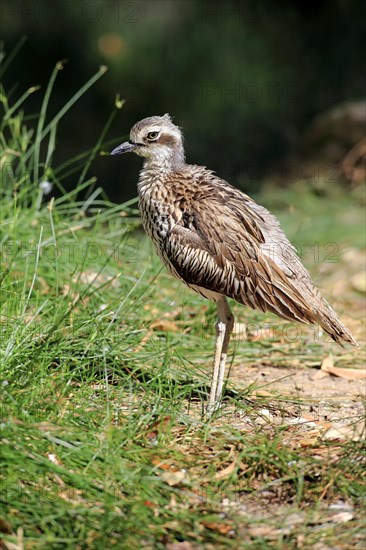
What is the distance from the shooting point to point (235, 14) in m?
14.1

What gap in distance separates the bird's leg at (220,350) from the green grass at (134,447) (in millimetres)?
96

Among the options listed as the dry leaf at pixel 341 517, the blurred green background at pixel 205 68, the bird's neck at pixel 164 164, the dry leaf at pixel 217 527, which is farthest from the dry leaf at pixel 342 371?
the blurred green background at pixel 205 68

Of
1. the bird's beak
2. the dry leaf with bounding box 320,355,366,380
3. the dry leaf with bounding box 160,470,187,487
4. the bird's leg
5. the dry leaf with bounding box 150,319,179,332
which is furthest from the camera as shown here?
the dry leaf with bounding box 150,319,179,332

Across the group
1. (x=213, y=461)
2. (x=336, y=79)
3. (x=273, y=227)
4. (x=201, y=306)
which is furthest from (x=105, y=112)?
(x=213, y=461)

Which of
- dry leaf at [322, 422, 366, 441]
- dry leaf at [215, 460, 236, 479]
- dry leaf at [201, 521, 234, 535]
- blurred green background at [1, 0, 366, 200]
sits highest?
blurred green background at [1, 0, 366, 200]

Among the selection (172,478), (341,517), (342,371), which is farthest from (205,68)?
(341,517)

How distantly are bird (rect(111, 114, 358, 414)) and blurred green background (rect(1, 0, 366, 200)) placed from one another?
7.66m

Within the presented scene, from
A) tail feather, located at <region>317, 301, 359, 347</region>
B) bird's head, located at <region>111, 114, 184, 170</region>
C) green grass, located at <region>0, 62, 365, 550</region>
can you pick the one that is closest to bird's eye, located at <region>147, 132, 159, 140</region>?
bird's head, located at <region>111, 114, 184, 170</region>

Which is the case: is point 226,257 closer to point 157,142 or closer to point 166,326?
point 157,142

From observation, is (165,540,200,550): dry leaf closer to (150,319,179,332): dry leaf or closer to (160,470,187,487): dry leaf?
(160,470,187,487): dry leaf

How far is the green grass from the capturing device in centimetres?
A: 352

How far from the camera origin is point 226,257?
5016 mm

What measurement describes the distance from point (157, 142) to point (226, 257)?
871 millimetres

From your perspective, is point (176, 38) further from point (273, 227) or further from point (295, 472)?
point (295, 472)
